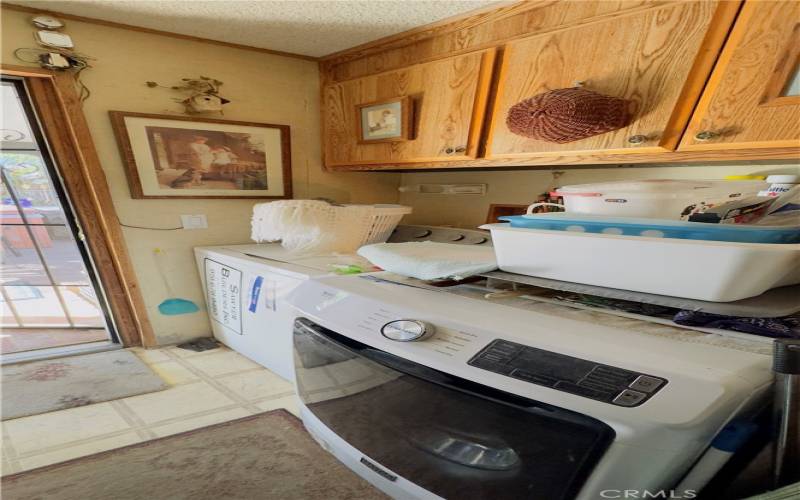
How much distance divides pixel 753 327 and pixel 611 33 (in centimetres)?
102

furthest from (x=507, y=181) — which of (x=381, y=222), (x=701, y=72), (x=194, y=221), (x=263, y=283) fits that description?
(x=194, y=221)

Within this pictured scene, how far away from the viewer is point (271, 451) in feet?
4.43

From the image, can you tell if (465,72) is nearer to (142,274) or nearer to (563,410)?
(563,410)

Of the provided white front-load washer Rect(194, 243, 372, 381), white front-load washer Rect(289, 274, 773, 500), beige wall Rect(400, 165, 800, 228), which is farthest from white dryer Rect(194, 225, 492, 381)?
white front-load washer Rect(289, 274, 773, 500)

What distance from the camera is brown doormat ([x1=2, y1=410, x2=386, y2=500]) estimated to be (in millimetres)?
1147

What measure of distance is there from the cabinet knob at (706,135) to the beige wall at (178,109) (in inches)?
72.9

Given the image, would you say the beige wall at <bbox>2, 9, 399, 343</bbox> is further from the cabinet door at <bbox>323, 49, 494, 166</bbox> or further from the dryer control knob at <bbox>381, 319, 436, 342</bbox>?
the dryer control knob at <bbox>381, 319, 436, 342</bbox>

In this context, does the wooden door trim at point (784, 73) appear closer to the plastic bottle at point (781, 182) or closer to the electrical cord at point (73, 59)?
the plastic bottle at point (781, 182)

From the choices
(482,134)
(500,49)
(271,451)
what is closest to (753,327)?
(482,134)

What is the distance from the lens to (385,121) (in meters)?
1.87

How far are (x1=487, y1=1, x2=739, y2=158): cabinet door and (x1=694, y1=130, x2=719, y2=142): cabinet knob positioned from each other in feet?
0.19

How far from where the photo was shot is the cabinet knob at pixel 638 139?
1134 mm

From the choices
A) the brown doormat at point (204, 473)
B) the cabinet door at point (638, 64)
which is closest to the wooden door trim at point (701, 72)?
the cabinet door at point (638, 64)

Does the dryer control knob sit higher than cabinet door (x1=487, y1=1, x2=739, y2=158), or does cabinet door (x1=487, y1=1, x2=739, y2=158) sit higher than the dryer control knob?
cabinet door (x1=487, y1=1, x2=739, y2=158)
